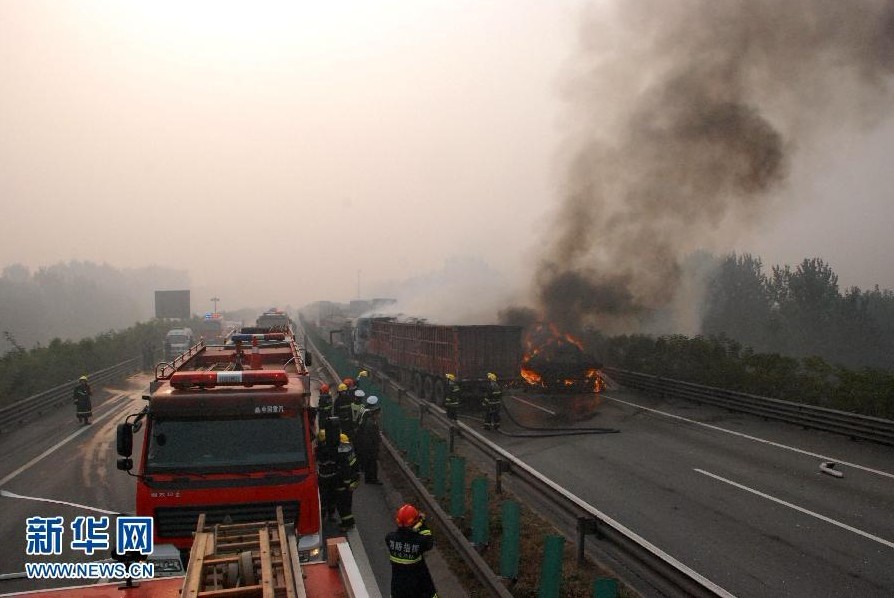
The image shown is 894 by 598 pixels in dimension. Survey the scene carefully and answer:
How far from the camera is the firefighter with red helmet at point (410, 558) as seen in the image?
19.8 ft

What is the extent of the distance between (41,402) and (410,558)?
2133 cm

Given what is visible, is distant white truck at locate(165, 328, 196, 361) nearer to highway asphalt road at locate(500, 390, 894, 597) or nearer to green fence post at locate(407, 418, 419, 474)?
highway asphalt road at locate(500, 390, 894, 597)

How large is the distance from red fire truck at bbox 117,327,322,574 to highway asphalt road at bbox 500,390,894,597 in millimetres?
5657

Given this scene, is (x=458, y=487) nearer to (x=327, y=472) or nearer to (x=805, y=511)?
(x=327, y=472)

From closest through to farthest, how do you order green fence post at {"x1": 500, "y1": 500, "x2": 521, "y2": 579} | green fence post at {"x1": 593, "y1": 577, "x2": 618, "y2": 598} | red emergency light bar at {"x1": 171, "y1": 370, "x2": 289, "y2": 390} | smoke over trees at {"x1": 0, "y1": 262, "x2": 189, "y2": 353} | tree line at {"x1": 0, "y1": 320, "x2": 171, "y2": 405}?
green fence post at {"x1": 593, "y1": 577, "x2": 618, "y2": 598} < red emergency light bar at {"x1": 171, "y1": 370, "x2": 289, "y2": 390} < green fence post at {"x1": 500, "y1": 500, "x2": 521, "y2": 579} < tree line at {"x1": 0, "y1": 320, "x2": 171, "y2": 405} < smoke over trees at {"x1": 0, "y1": 262, "x2": 189, "y2": 353}

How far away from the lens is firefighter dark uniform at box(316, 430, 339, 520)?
920cm

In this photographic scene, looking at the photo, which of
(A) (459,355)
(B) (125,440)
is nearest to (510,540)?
(B) (125,440)

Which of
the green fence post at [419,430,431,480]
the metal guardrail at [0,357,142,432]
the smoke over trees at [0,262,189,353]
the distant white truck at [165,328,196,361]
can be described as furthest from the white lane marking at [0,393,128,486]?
the smoke over trees at [0,262,189,353]

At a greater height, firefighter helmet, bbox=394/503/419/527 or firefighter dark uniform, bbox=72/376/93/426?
firefighter helmet, bbox=394/503/419/527

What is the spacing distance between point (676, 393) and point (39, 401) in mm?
22810

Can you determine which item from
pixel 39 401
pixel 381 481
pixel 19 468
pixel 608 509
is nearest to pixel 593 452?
pixel 608 509

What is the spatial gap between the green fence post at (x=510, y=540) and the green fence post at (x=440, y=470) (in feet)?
10.6

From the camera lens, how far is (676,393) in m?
22.8

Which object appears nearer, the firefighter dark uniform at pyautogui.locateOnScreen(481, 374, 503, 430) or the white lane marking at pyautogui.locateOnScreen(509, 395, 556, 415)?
the firefighter dark uniform at pyautogui.locateOnScreen(481, 374, 503, 430)
